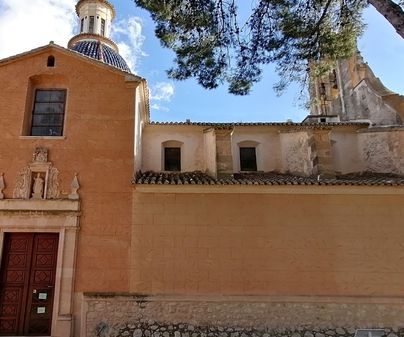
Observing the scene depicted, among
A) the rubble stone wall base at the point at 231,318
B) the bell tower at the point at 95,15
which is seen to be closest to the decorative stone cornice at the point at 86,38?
the bell tower at the point at 95,15

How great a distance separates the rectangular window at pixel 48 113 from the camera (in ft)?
41.1

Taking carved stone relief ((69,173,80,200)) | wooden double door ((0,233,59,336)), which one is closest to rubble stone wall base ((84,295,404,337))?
wooden double door ((0,233,59,336))

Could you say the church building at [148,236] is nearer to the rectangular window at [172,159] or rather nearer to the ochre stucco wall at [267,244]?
the ochre stucco wall at [267,244]

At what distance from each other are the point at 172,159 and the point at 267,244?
18.7 ft

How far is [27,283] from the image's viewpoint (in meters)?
11.0

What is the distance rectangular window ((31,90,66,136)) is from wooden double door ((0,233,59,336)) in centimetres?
318

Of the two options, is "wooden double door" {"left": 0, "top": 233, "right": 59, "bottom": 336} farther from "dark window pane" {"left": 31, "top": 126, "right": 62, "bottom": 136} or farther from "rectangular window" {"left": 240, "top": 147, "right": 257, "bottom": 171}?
"rectangular window" {"left": 240, "top": 147, "right": 257, "bottom": 171}

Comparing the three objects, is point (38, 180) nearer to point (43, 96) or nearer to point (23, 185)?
point (23, 185)

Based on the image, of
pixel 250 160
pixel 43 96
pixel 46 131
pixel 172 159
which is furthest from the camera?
pixel 250 160

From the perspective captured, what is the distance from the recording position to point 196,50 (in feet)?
36.9

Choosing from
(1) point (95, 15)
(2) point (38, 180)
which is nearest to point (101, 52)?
(1) point (95, 15)

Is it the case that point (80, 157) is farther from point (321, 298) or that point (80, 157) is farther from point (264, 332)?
point (321, 298)

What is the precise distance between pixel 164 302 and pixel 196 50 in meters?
6.80

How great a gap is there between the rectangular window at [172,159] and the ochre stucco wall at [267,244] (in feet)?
12.5
